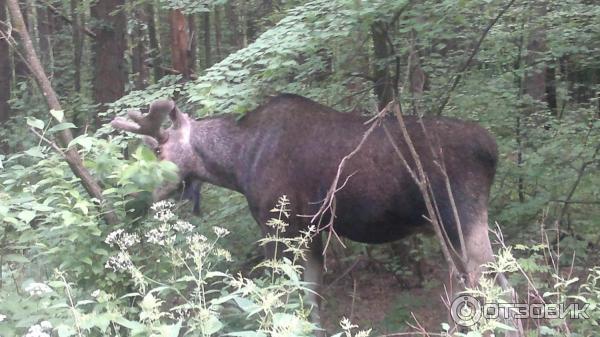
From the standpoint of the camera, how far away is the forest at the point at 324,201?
4355 mm

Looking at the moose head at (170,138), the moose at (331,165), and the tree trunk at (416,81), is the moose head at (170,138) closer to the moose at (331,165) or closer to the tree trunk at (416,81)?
the moose at (331,165)

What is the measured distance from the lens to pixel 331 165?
636 centimetres

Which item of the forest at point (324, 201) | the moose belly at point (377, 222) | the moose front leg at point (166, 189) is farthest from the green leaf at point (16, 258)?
the moose belly at point (377, 222)

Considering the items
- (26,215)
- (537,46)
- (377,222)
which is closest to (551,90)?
(537,46)

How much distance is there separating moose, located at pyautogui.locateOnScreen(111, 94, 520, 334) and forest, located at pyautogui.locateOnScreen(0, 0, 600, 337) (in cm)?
11

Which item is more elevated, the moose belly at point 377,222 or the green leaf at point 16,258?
the green leaf at point 16,258

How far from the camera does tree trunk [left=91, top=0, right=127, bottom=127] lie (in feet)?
44.0

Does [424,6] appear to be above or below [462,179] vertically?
above

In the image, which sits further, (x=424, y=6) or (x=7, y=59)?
(x=7, y=59)

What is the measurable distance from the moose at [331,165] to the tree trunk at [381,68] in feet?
3.00

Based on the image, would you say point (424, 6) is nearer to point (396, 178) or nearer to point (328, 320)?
point (396, 178)

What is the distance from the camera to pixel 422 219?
19.9ft

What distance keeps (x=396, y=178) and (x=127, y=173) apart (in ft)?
7.33

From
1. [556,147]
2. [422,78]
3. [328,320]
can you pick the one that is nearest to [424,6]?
[422,78]
